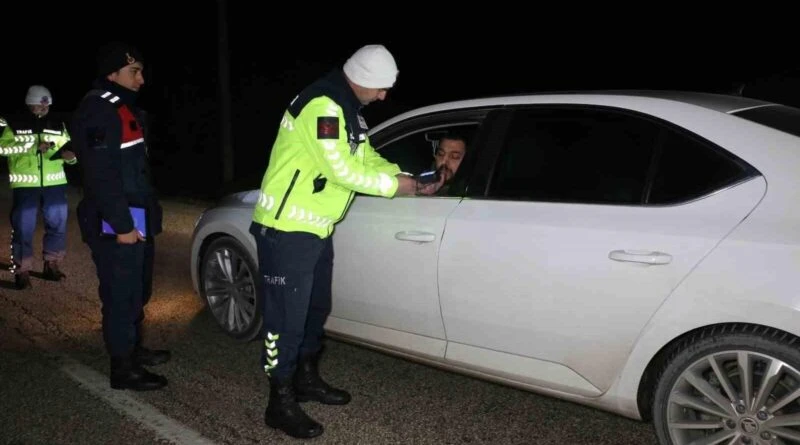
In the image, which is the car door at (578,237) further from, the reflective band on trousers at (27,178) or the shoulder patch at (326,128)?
the reflective band on trousers at (27,178)

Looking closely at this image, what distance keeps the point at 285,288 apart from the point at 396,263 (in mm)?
597

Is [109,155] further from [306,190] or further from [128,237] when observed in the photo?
[306,190]

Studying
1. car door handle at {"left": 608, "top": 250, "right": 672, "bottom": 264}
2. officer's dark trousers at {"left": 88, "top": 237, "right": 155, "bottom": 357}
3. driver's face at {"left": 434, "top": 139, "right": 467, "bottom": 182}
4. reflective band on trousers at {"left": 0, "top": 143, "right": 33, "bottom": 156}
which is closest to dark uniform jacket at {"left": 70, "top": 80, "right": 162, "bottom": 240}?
officer's dark trousers at {"left": 88, "top": 237, "right": 155, "bottom": 357}

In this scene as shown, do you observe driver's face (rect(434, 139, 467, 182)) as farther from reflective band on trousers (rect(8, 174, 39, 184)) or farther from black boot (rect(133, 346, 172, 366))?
reflective band on trousers (rect(8, 174, 39, 184))

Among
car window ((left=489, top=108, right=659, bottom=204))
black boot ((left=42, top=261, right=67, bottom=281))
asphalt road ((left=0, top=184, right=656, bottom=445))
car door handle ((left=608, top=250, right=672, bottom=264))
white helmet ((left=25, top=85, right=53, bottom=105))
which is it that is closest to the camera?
car door handle ((left=608, top=250, right=672, bottom=264))

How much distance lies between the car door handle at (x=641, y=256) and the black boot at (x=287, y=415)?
1.61 meters

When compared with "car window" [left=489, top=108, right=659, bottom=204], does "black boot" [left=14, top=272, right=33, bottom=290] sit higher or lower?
lower

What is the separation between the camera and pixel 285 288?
137 inches

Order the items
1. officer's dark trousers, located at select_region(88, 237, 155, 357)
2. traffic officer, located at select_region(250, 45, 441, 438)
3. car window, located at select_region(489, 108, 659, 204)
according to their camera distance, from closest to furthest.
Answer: car window, located at select_region(489, 108, 659, 204) → traffic officer, located at select_region(250, 45, 441, 438) → officer's dark trousers, located at select_region(88, 237, 155, 357)

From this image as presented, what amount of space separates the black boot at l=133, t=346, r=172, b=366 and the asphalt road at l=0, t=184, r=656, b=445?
53 millimetres

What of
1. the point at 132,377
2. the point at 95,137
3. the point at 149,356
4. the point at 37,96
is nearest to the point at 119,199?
the point at 95,137

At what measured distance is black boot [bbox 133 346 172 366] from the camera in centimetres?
447

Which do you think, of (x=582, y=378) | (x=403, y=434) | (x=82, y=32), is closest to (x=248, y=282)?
(x=403, y=434)

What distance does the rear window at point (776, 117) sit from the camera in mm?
3010
